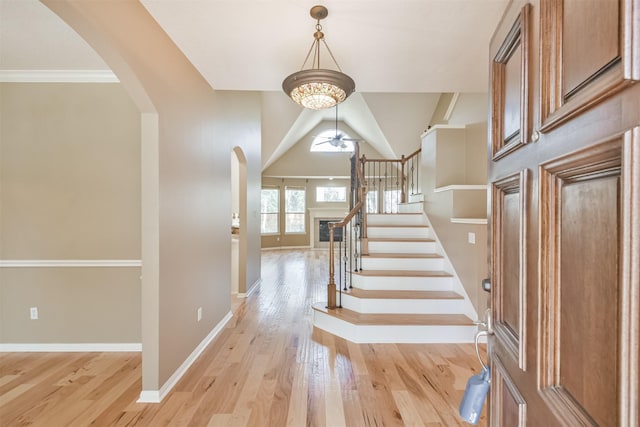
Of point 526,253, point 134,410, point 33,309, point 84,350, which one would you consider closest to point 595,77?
point 526,253

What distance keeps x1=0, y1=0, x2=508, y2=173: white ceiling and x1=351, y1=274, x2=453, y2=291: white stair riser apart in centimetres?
216

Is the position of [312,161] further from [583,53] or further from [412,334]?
[583,53]

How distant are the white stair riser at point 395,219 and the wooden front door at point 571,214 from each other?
152 inches

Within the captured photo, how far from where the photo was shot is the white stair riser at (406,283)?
3.52 metres

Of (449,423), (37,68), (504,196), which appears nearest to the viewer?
(504,196)

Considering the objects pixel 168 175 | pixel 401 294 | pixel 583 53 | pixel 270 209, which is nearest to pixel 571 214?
pixel 583 53

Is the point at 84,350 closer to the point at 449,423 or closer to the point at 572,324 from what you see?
the point at 449,423

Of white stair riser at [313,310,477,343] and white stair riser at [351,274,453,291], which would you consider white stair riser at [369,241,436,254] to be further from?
white stair riser at [313,310,477,343]

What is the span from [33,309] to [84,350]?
0.64 metres

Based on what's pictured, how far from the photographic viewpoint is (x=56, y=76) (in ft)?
9.23

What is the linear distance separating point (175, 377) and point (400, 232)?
334 cm

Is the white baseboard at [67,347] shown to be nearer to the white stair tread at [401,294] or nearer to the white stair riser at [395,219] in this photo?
the white stair tread at [401,294]

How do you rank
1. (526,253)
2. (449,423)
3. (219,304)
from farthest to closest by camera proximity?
(219,304) → (449,423) → (526,253)

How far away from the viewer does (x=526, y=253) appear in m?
0.75
